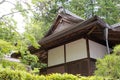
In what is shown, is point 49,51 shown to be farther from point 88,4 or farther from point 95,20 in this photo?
point 88,4

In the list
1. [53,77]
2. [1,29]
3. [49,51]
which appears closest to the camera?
[53,77]

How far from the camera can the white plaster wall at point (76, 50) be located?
7.38m

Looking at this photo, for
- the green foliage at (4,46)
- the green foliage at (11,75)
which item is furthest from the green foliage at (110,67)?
the green foliage at (4,46)

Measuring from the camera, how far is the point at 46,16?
773 inches

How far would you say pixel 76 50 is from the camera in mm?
7621

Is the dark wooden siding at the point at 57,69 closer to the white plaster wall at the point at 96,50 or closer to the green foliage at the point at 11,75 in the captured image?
the white plaster wall at the point at 96,50

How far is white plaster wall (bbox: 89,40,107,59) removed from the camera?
7.43m

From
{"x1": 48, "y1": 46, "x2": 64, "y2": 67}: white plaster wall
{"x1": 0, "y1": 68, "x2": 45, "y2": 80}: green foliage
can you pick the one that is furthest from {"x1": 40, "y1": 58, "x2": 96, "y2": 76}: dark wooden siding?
{"x1": 0, "y1": 68, "x2": 45, "y2": 80}: green foliage

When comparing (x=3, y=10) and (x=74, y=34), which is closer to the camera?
(x=3, y=10)

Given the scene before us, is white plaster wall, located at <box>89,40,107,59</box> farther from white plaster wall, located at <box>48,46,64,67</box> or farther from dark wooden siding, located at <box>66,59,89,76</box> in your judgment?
white plaster wall, located at <box>48,46,64,67</box>

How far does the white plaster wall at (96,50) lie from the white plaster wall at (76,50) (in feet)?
0.83

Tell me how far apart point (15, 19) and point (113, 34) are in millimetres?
3358

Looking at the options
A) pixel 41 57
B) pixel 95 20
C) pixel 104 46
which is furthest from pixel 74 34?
pixel 41 57

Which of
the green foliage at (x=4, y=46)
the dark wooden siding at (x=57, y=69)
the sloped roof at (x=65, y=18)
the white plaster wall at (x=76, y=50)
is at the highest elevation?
the sloped roof at (x=65, y=18)
